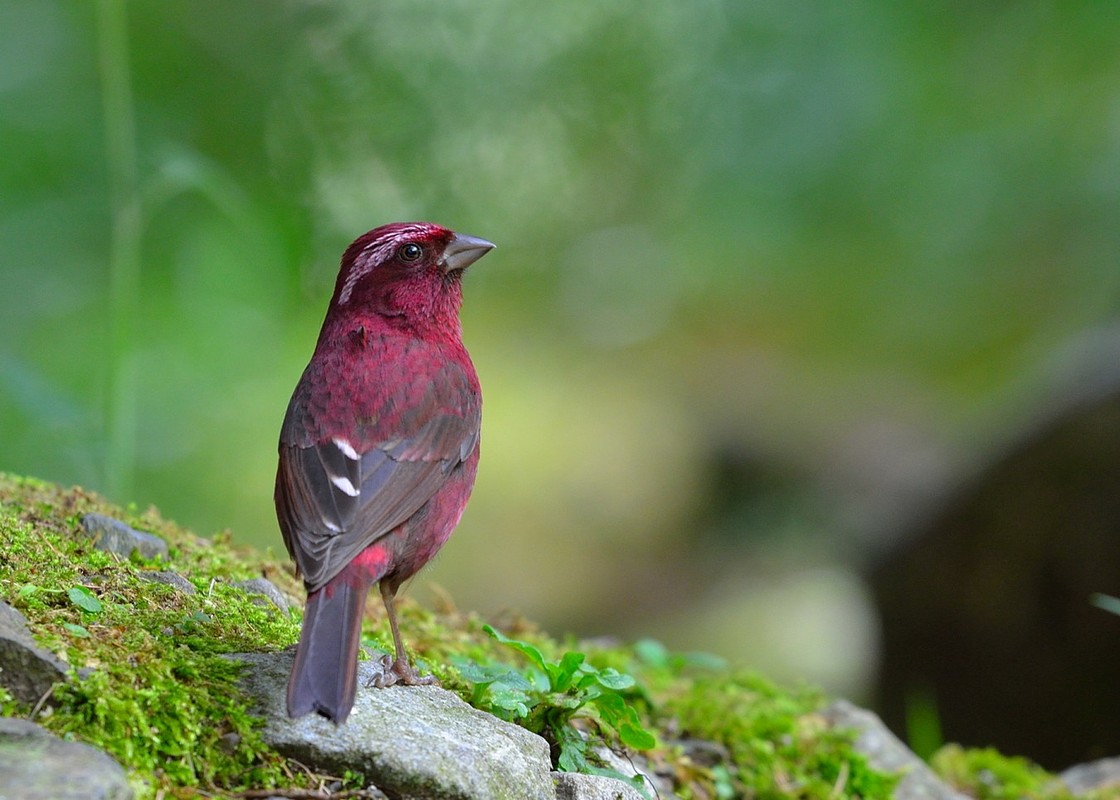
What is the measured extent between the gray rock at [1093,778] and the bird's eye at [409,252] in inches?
145

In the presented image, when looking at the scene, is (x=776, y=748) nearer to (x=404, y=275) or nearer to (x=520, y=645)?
(x=520, y=645)

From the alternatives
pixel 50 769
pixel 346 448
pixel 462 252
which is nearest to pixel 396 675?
pixel 346 448

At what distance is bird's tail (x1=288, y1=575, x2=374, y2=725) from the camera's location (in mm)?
2518

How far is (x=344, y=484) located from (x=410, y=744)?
2.78 ft

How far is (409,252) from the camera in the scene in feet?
13.4

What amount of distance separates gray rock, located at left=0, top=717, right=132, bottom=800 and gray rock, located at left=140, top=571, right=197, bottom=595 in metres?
1.07

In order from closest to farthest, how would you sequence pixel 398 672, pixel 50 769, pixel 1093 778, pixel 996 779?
1. pixel 50 769
2. pixel 398 672
3. pixel 996 779
4. pixel 1093 778

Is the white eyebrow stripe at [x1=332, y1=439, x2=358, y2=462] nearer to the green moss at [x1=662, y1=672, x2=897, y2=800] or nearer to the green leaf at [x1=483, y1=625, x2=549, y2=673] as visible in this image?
the green leaf at [x1=483, y1=625, x2=549, y2=673]

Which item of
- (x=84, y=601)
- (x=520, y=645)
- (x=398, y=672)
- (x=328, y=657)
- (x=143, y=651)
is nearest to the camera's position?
(x=328, y=657)

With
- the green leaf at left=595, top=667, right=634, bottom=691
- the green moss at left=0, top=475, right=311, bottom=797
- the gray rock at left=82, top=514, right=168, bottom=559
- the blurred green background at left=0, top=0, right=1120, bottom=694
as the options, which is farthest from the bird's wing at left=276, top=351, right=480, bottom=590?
the blurred green background at left=0, top=0, right=1120, bottom=694

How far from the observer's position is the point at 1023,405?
8.61 meters

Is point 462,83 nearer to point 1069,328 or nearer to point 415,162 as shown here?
point 415,162

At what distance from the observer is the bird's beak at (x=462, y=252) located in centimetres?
411

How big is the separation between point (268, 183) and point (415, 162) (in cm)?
139
